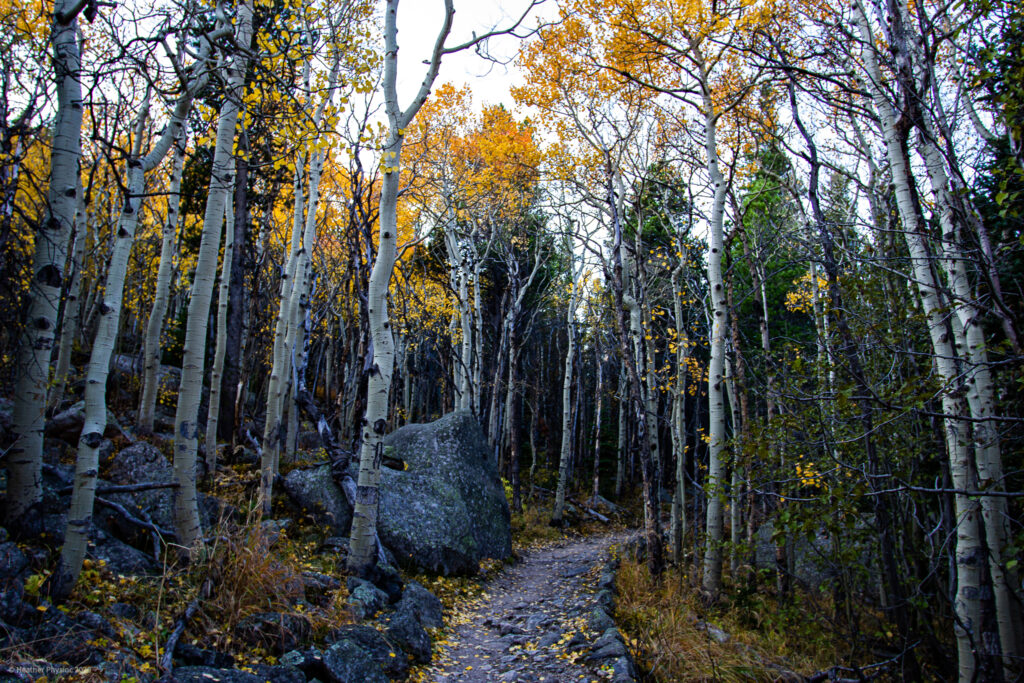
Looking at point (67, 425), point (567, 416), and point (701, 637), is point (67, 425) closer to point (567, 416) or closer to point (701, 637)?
point (701, 637)

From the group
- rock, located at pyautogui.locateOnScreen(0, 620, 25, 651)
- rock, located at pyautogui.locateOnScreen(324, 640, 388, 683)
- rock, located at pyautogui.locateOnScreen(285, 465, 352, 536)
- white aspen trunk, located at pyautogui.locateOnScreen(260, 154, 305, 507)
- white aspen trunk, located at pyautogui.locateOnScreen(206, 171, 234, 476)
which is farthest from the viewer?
white aspen trunk, located at pyautogui.locateOnScreen(206, 171, 234, 476)

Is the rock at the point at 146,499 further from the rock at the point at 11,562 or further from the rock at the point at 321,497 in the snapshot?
the rock at the point at 321,497

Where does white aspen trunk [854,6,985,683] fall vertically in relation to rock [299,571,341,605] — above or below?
→ above

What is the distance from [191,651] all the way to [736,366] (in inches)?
296

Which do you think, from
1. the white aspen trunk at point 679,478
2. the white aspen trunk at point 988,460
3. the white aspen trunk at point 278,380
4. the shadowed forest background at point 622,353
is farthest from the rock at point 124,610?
the white aspen trunk at point 679,478

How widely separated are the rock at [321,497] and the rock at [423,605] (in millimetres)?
1828

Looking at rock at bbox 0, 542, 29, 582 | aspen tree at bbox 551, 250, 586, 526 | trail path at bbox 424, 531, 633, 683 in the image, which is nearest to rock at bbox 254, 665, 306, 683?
trail path at bbox 424, 531, 633, 683

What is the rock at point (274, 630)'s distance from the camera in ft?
11.4

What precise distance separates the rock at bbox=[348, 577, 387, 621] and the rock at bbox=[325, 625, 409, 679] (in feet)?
1.02

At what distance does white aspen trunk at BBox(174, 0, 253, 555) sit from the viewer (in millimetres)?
4250

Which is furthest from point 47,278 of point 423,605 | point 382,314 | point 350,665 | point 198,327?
point 423,605

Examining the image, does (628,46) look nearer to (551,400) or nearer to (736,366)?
(736,366)

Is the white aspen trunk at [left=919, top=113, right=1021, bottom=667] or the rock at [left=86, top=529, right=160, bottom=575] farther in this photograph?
the rock at [left=86, top=529, right=160, bottom=575]

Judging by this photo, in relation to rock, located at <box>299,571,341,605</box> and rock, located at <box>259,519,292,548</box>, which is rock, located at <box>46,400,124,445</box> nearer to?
rock, located at <box>259,519,292,548</box>
